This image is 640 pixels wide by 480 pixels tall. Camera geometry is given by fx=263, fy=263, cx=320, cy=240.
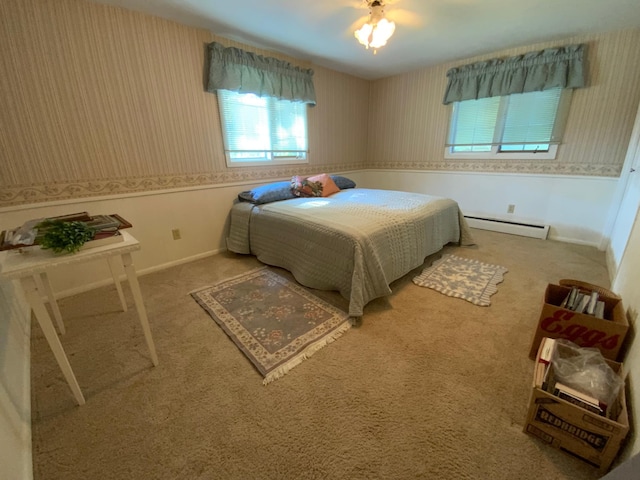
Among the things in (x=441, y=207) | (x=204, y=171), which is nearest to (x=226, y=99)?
(x=204, y=171)

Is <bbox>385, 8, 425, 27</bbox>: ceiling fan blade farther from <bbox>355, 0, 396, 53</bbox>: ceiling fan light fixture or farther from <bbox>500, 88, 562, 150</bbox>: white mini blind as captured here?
<bbox>500, 88, 562, 150</bbox>: white mini blind

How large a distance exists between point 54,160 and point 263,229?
1630 millimetres

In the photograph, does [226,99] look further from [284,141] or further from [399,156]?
[399,156]

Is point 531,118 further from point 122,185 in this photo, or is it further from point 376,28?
point 122,185

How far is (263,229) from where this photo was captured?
101 inches

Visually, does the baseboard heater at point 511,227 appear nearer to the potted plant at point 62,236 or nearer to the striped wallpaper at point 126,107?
the striped wallpaper at point 126,107

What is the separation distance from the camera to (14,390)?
1.15 m

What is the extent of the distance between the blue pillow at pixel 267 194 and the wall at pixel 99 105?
332mm

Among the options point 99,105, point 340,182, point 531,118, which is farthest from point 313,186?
point 531,118

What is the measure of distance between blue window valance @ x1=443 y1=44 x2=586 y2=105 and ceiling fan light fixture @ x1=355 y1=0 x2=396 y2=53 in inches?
73.7

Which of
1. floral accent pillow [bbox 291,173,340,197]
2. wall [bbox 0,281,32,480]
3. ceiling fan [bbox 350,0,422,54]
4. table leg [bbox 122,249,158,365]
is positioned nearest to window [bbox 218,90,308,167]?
floral accent pillow [bbox 291,173,340,197]

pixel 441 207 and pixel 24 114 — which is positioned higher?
pixel 24 114

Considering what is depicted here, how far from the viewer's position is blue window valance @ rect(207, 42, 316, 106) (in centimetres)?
256

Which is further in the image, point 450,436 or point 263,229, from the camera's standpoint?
point 263,229
